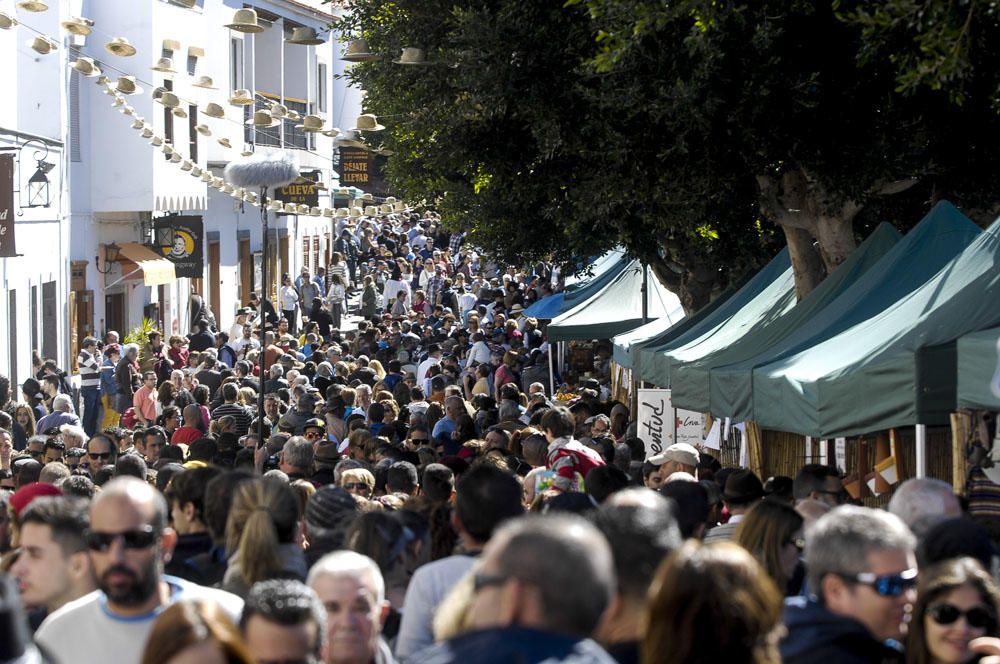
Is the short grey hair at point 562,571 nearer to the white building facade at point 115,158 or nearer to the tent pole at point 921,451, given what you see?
the tent pole at point 921,451

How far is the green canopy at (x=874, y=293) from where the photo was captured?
11.1 metres

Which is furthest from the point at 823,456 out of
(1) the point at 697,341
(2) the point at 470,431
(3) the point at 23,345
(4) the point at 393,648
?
(3) the point at 23,345

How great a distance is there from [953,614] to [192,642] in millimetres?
2273

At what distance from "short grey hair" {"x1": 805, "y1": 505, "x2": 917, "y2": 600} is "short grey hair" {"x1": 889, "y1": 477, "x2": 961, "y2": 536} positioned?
147 centimetres

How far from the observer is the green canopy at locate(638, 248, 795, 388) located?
14289 millimetres

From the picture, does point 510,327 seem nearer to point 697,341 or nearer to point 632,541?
point 697,341

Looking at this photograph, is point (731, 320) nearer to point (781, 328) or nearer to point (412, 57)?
point (781, 328)

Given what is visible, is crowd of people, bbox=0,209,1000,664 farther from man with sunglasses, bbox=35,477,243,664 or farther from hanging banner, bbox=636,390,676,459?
hanging banner, bbox=636,390,676,459

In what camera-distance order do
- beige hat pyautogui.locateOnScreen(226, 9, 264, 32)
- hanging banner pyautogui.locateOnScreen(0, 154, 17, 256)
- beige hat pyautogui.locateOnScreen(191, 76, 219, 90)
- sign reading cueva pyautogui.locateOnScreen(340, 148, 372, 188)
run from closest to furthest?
beige hat pyautogui.locateOnScreen(226, 9, 264, 32) < beige hat pyautogui.locateOnScreen(191, 76, 219, 90) < hanging banner pyautogui.locateOnScreen(0, 154, 17, 256) < sign reading cueva pyautogui.locateOnScreen(340, 148, 372, 188)

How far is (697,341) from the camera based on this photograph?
1461 centimetres

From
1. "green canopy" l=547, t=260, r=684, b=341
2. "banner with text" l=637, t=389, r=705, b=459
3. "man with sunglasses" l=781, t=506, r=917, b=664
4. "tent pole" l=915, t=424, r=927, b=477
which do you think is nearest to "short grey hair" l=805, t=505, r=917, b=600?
"man with sunglasses" l=781, t=506, r=917, b=664

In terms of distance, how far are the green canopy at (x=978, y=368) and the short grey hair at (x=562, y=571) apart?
17.5ft

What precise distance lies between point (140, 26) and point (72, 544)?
2438 centimetres

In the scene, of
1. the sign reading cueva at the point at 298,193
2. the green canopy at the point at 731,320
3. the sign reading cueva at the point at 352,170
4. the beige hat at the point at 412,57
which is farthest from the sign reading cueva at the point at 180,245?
the beige hat at the point at 412,57
